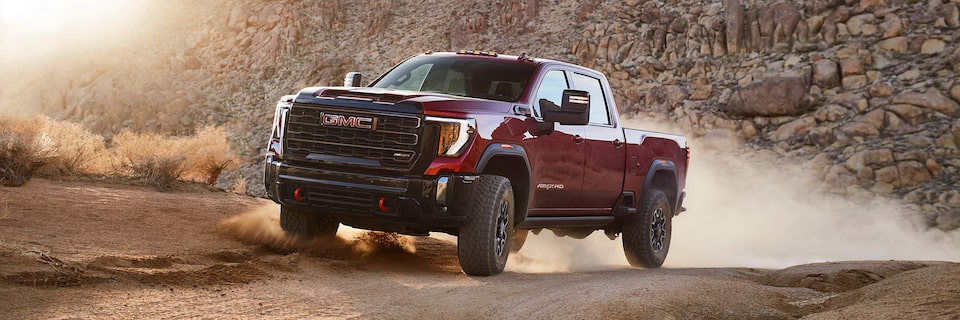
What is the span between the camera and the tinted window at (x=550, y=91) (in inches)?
409

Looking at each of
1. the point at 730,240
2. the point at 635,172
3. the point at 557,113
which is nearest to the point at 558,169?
the point at 557,113

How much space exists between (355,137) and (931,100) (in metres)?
21.8

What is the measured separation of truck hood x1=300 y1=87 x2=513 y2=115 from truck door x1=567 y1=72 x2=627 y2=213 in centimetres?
180

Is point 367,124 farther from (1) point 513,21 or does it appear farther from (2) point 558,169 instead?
(1) point 513,21

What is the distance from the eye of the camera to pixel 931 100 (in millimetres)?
27234

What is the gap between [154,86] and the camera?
115 ft

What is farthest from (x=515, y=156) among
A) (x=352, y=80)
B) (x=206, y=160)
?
(x=206, y=160)

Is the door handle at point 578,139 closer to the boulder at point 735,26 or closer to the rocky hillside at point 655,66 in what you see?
the rocky hillside at point 655,66

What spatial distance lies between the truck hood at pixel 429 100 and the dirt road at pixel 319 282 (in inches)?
56.4

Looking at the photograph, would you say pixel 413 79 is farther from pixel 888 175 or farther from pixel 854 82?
pixel 854 82

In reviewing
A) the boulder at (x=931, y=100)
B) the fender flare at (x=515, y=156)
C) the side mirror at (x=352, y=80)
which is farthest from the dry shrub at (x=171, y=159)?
the boulder at (x=931, y=100)

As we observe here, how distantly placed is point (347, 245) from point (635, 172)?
3.51 metres

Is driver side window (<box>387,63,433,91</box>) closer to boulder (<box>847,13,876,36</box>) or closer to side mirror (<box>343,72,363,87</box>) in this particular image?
side mirror (<box>343,72,363,87</box>)

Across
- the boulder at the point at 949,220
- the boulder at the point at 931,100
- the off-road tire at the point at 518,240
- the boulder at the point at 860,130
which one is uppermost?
the boulder at the point at 931,100
